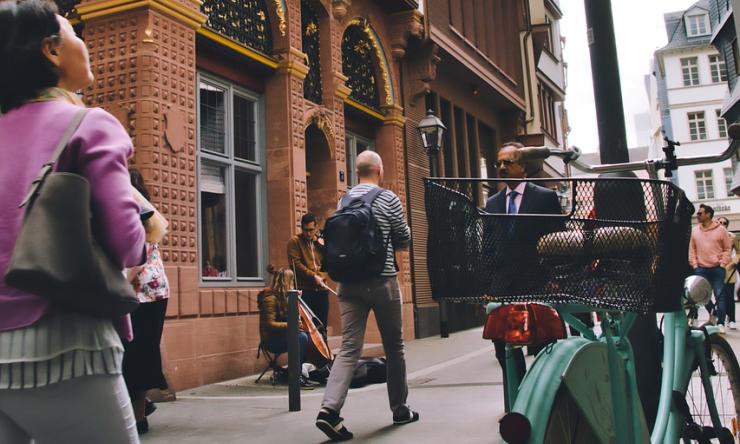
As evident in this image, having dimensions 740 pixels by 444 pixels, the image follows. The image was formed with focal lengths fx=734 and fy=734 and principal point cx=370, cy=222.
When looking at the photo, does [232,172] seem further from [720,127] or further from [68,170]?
[720,127]

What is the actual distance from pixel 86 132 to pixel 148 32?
6.60 metres

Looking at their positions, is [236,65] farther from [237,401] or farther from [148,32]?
[237,401]

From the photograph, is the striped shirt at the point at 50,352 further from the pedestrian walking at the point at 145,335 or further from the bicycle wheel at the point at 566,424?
the pedestrian walking at the point at 145,335

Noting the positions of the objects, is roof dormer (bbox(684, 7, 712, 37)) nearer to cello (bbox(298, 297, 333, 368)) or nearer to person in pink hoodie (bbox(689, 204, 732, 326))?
person in pink hoodie (bbox(689, 204, 732, 326))

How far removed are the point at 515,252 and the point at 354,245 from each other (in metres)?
2.75

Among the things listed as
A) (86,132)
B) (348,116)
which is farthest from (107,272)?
(348,116)

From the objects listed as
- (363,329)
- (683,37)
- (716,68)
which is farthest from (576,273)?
(683,37)

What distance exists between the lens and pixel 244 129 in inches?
411

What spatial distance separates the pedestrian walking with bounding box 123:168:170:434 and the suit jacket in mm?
3428

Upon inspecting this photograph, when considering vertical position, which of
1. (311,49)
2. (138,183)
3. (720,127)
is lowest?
(138,183)

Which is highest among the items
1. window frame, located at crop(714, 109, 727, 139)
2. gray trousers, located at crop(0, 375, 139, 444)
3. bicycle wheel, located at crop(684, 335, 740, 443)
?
window frame, located at crop(714, 109, 727, 139)

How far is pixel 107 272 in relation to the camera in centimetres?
177

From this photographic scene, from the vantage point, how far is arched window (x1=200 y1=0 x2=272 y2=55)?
953cm

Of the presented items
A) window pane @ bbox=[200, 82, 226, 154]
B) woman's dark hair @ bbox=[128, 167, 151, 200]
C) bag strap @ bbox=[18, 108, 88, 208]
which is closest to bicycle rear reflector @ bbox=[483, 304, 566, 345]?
bag strap @ bbox=[18, 108, 88, 208]
